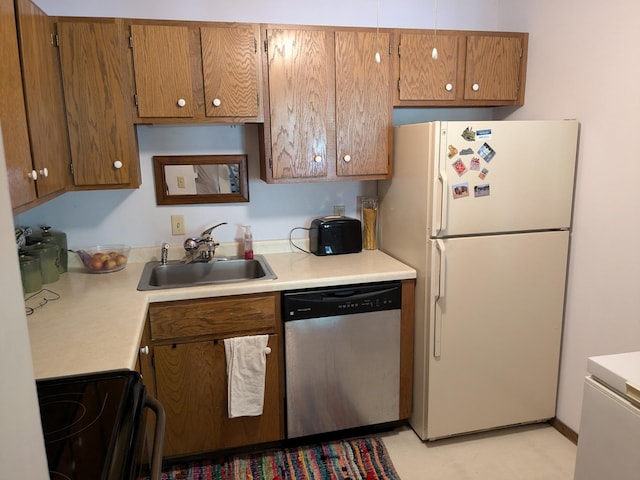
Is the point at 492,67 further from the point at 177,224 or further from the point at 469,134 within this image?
the point at 177,224

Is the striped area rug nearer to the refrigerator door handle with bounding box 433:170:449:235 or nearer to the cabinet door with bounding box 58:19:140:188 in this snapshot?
the refrigerator door handle with bounding box 433:170:449:235

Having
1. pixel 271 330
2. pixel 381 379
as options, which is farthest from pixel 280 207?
pixel 381 379

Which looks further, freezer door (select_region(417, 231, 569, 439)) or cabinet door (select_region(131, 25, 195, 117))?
freezer door (select_region(417, 231, 569, 439))

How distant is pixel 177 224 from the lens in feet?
8.63

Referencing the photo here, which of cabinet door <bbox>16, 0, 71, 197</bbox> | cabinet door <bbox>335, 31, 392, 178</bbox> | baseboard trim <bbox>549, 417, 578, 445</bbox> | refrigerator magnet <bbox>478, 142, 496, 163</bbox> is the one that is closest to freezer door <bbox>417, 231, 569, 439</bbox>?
baseboard trim <bbox>549, 417, 578, 445</bbox>

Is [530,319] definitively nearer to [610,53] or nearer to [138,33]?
[610,53]

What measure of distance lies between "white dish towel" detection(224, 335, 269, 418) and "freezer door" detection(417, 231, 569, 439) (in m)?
0.81

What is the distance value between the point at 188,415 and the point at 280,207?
3.93 ft

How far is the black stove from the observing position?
37.9 inches

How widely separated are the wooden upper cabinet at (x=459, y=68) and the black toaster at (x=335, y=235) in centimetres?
70

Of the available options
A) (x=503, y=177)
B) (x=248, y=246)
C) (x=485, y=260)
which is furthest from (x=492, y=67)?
(x=248, y=246)

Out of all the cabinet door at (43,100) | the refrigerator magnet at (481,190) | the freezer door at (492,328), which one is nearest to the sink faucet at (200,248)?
the cabinet door at (43,100)

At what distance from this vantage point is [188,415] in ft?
7.32

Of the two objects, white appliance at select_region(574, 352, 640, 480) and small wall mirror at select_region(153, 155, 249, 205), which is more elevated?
small wall mirror at select_region(153, 155, 249, 205)
